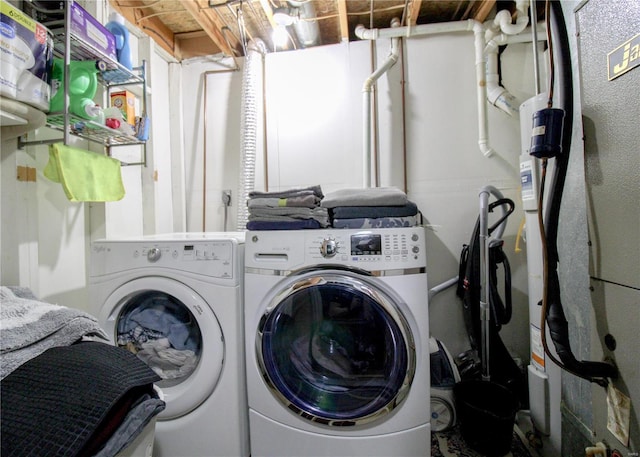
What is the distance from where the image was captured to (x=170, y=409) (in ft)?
3.57

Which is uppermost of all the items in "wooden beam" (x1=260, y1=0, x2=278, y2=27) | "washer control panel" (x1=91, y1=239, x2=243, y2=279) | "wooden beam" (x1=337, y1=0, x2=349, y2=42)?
"wooden beam" (x1=337, y1=0, x2=349, y2=42)

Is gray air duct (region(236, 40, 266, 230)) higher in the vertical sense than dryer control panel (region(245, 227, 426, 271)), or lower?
higher

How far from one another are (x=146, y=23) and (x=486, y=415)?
2696 mm

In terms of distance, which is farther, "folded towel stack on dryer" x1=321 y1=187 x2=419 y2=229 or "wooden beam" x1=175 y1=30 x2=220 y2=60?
"wooden beam" x1=175 y1=30 x2=220 y2=60

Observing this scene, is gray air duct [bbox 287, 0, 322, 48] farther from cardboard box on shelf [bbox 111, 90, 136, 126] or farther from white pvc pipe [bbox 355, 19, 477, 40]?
cardboard box on shelf [bbox 111, 90, 136, 126]

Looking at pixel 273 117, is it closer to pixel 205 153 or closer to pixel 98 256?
pixel 205 153

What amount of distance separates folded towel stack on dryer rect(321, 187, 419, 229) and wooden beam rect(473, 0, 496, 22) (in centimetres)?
137

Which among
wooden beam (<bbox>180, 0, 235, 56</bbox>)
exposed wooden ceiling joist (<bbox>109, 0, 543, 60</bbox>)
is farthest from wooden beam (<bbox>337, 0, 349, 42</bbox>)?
wooden beam (<bbox>180, 0, 235, 56</bbox>)

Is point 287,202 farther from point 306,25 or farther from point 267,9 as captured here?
point 306,25

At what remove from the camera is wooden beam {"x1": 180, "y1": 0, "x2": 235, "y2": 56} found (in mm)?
1549

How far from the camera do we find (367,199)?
108 cm

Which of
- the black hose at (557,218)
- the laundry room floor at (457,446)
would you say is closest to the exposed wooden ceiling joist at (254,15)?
the black hose at (557,218)

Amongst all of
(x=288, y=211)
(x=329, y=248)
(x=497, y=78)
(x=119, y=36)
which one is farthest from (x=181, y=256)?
(x=497, y=78)

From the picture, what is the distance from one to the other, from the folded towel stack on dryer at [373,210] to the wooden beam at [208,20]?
1358 mm
